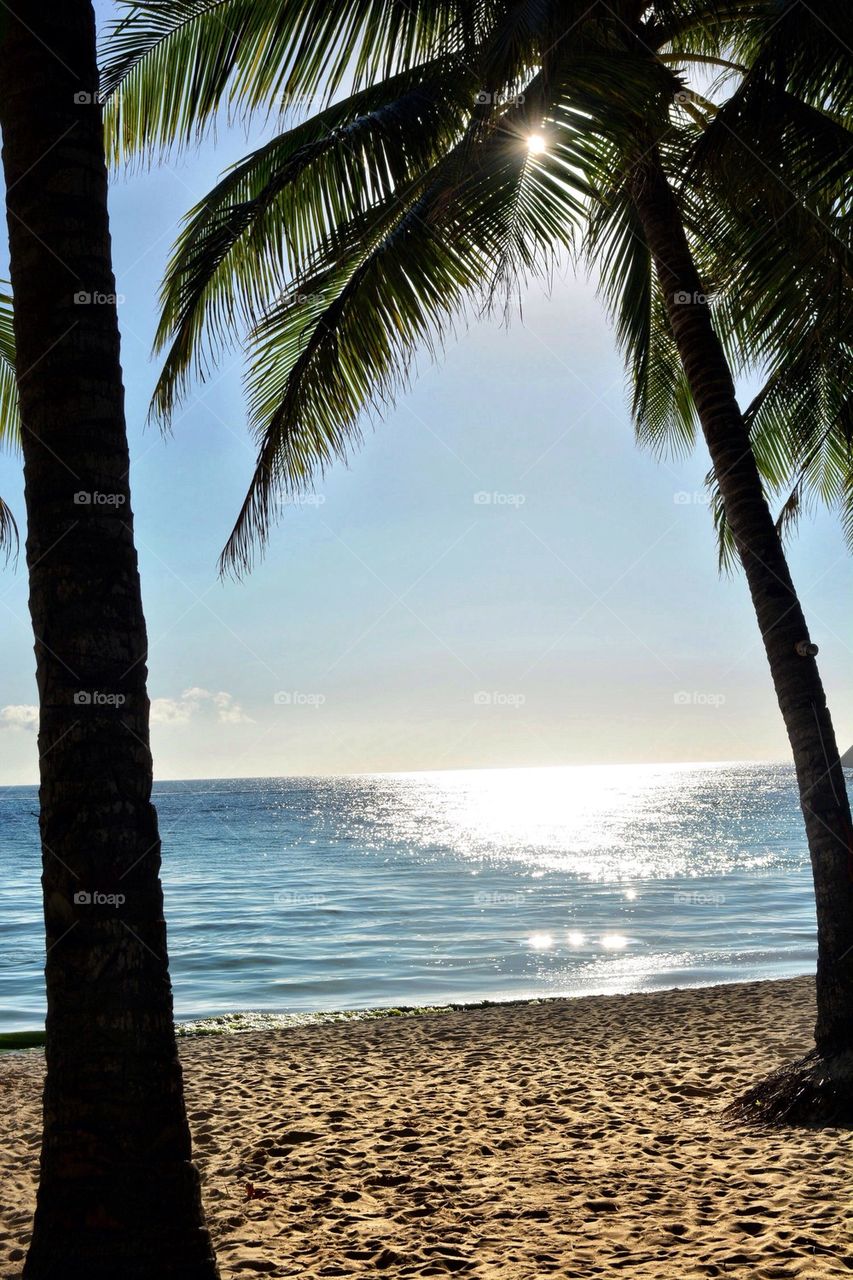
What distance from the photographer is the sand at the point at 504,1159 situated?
4.09 metres

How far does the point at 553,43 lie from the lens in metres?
4.82

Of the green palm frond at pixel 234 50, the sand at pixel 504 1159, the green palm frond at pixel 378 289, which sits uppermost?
the green palm frond at pixel 234 50

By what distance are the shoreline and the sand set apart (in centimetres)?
152

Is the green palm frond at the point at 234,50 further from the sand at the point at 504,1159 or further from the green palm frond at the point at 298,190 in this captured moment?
the sand at the point at 504,1159

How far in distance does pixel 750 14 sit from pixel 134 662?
575 centimetres

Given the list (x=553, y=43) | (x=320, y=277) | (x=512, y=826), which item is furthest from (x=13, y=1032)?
(x=512, y=826)

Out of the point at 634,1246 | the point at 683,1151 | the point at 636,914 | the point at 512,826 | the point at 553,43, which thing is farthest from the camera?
the point at 512,826

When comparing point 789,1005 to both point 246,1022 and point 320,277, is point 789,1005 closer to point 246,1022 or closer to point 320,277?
point 246,1022

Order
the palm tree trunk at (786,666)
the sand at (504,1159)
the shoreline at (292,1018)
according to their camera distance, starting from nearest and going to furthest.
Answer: the sand at (504,1159), the palm tree trunk at (786,666), the shoreline at (292,1018)

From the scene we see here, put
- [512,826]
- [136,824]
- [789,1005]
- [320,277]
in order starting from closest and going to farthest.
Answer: [136,824], [320,277], [789,1005], [512,826]

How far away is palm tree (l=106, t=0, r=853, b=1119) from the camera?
521 centimetres

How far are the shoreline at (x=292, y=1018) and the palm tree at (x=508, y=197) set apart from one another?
20.6 feet

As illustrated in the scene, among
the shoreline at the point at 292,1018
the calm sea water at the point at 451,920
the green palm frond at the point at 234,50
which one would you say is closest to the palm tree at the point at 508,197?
the green palm frond at the point at 234,50

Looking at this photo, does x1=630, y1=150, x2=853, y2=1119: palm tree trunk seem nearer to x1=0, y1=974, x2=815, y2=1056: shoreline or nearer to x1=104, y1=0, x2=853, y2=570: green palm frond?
x1=104, y1=0, x2=853, y2=570: green palm frond
